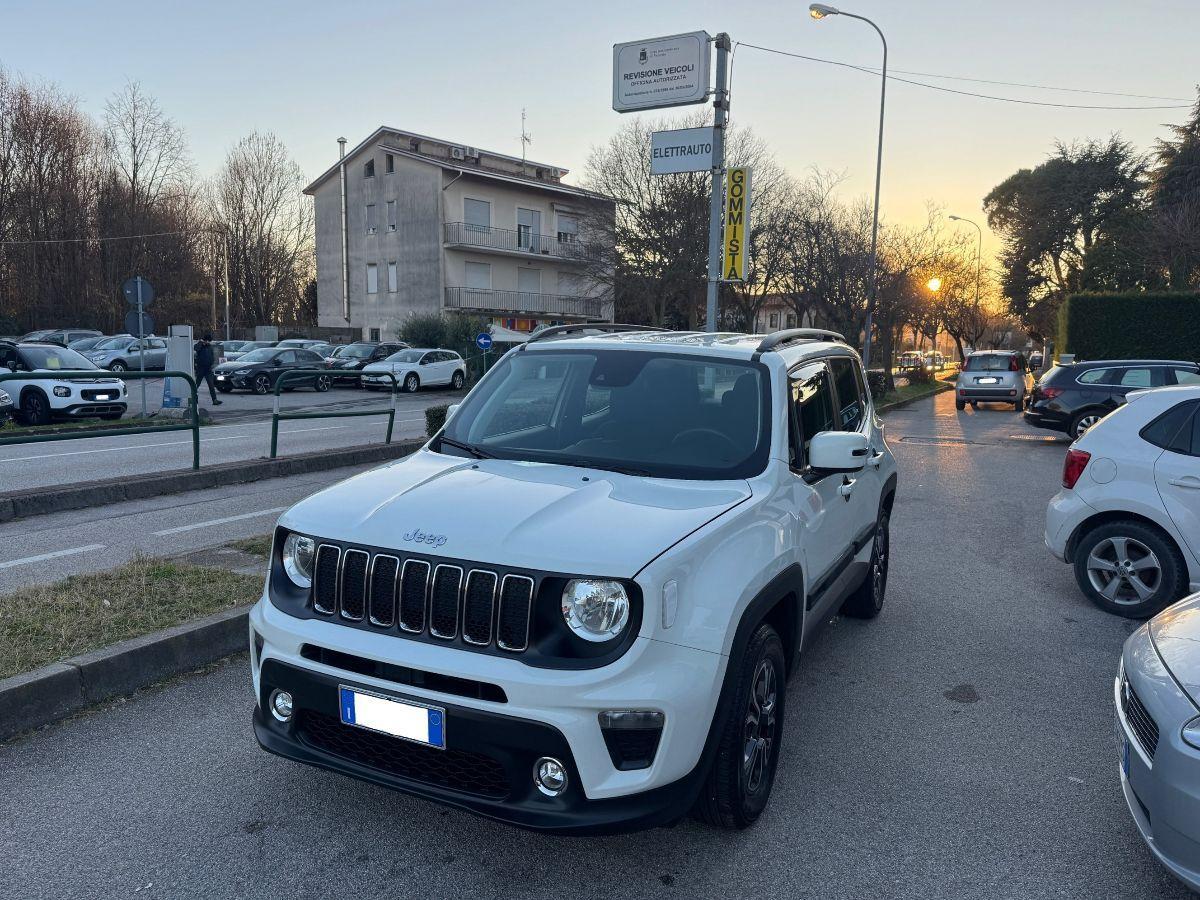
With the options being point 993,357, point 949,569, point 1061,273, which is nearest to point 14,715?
point 949,569

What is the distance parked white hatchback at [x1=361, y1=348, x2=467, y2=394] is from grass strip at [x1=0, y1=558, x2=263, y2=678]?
2268 centimetres

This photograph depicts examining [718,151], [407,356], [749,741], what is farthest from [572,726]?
[407,356]

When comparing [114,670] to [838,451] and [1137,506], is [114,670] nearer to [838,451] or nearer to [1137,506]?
[838,451]

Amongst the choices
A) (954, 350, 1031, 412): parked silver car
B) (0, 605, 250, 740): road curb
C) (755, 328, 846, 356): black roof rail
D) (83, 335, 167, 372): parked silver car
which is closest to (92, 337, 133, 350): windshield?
(83, 335, 167, 372): parked silver car

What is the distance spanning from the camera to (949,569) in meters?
7.08

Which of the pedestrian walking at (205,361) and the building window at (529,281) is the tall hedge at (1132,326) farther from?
the building window at (529,281)

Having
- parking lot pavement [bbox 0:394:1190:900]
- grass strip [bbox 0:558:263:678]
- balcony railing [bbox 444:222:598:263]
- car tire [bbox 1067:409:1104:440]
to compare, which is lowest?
parking lot pavement [bbox 0:394:1190:900]

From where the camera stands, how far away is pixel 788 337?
4.47m

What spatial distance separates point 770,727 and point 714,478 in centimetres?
95

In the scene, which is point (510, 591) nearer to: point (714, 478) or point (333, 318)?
point (714, 478)

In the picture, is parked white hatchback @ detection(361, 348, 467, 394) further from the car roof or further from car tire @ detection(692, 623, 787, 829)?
car tire @ detection(692, 623, 787, 829)

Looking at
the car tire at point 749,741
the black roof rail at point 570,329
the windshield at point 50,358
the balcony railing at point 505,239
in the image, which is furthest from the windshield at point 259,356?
the car tire at point 749,741

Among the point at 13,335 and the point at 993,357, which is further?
the point at 13,335

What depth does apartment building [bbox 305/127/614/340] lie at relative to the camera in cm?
4484
